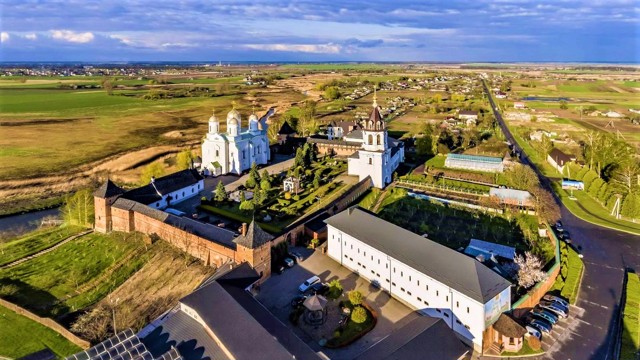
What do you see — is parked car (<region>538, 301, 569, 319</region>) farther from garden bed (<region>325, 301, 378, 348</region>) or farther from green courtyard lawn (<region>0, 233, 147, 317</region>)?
green courtyard lawn (<region>0, 233, 147, 317</region>)

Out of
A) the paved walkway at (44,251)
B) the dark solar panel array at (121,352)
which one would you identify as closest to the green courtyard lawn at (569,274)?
the dark solar panel array at (121,352)

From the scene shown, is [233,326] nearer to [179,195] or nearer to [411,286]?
[411,286]

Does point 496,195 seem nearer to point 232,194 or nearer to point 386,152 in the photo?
point 386,152

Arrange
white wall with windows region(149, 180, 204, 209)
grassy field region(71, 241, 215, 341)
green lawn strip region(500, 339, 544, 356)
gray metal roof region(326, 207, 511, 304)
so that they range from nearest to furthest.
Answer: green lawn strip region(500, 339, 544, 356)
gray metal roof region(326, 207, 511, 304)
grassy field region(71, 241, 215, 341)
white wall with windows region(149, 180, 204, 209)

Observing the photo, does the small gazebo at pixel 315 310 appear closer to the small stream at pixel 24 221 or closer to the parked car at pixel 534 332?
the parked car at pixel 534 332

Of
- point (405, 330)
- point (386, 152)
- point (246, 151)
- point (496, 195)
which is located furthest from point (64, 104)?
point (405, 330)

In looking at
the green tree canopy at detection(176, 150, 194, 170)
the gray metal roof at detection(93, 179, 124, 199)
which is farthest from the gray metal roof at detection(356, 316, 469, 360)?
the green tree canopy at detection(176, 150, 194, 170)

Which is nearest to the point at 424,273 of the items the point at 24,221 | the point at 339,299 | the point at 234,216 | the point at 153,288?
the point at 339,299
